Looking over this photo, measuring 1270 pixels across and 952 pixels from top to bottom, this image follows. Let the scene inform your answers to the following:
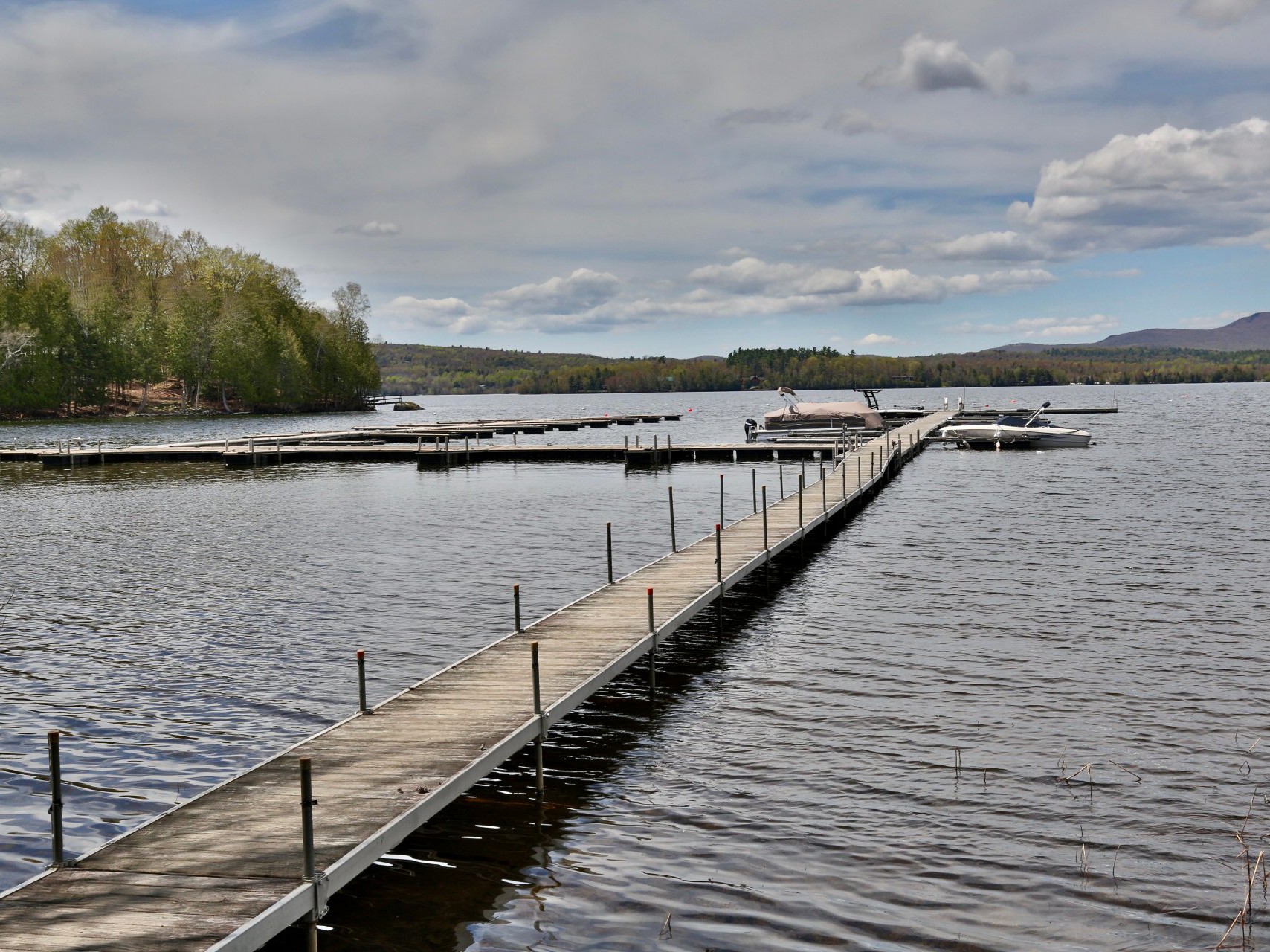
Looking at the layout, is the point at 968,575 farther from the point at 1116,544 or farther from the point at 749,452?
the point at 749,452

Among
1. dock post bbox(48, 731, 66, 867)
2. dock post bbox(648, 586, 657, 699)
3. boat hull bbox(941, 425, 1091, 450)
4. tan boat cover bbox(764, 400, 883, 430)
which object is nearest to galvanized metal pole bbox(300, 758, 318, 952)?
dock post bbox(48, 731, 66, 867)

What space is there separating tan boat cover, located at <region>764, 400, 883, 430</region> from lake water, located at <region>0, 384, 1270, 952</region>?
4465cm

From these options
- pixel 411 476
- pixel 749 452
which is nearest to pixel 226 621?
pixel 411 476

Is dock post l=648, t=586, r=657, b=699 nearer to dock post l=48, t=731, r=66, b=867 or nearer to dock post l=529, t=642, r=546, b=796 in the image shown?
dock post l=529, t=642, r=546, b=796

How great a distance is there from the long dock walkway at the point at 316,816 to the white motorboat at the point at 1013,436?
209 ft

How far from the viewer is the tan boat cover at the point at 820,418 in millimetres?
83375

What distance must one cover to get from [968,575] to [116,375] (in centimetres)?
12275

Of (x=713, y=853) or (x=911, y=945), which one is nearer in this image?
(x=911, y=945)

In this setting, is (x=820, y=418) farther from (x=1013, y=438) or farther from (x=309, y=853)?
(x=309, y=853)

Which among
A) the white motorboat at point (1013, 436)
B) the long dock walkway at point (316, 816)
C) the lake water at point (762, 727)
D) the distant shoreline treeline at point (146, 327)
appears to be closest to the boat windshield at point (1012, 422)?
the white motorboat at point (1013, 436)

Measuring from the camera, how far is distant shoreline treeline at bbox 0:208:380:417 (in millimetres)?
122250

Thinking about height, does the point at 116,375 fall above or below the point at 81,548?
above

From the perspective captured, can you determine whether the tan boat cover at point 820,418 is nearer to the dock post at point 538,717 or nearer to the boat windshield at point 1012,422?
the boat windshield at point 1012,422

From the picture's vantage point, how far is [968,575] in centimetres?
2908
